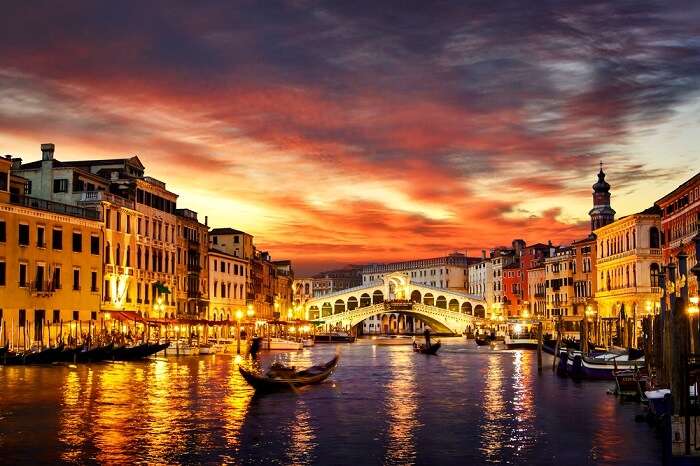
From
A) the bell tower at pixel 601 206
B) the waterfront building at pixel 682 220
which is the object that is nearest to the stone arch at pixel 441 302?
the bell tower at pixel 601 206

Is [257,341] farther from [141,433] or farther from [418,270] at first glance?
[418,270]

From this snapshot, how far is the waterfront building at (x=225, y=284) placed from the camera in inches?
2954

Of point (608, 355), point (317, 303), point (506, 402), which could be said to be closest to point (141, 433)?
point (506, 402)

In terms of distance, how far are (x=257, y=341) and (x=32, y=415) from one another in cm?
3097

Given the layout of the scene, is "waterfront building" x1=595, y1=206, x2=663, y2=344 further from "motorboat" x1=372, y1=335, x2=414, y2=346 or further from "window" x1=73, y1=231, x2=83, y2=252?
"window" x1=73, y1=231, x2=83, y2=252

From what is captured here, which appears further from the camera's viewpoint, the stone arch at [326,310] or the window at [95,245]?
the stone arch at [326,310]

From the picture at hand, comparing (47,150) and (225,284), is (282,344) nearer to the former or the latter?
(225,284)

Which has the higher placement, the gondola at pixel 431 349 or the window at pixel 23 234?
the window at pixel 23 234

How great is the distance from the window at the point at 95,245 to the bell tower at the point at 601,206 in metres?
55.3

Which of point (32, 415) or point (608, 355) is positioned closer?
point (32, 415)

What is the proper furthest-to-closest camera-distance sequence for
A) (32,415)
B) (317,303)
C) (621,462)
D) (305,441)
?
(317,303)
(32,415)
(305,441)
(621,462)

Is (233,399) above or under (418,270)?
under

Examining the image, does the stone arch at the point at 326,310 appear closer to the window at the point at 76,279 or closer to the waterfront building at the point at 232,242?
the waterfront building at the point at 232,242

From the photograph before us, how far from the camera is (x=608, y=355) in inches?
1495
